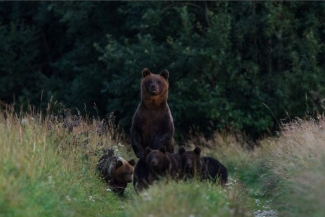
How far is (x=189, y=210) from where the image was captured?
956 cm

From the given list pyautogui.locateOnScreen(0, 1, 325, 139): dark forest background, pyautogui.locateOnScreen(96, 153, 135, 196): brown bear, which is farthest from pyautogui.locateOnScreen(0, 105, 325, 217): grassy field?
pyautogui.locateOnScreen(0, 1, 325, 139): dark forest background

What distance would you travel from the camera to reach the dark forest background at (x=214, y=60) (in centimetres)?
2905

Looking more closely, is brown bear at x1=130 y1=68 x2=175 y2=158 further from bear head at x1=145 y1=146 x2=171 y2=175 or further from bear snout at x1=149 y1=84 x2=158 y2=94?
bear head at x1=145 y1=146 x2=171 y2=175

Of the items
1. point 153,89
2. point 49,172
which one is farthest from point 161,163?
point 153,89

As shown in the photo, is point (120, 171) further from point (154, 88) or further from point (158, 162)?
point (158, 162)

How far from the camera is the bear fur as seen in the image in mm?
12750

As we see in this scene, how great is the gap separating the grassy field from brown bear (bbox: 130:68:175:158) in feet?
2.82

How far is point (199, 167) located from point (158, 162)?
82 centimetres

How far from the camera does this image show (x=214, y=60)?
29.0 meters

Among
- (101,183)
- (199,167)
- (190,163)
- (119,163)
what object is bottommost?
(101,183)

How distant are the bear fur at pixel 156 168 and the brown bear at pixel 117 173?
129 centimetres

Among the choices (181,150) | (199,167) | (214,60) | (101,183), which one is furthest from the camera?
(214,60)

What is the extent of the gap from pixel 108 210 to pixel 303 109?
59.2ft

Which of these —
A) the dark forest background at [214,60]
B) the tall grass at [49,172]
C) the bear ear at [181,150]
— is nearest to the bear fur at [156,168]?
the bear ear at [181,150]
